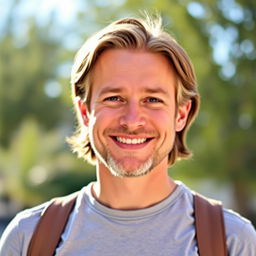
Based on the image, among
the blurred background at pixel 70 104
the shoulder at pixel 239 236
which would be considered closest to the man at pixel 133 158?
the shoulder at pixel 239 236

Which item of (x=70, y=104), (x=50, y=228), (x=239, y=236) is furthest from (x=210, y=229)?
(x=70, y=104)

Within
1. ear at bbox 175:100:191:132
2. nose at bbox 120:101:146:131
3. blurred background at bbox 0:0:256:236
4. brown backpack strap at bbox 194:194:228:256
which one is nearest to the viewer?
brown backpack strap at bbox 194:194:228:256

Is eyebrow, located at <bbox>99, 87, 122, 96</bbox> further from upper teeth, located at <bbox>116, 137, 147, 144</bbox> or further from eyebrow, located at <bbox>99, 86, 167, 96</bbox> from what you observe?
upper teeth, located at <bbox>116, 137, 147, 144</bbox>

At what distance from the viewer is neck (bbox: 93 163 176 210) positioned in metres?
Answer: 2.56

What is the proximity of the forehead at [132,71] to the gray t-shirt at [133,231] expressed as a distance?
0.45 metres

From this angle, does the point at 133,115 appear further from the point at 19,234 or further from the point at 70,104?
the point at 70,104

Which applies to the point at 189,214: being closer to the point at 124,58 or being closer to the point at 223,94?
the point at 124,58

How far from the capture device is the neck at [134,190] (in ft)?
8.41

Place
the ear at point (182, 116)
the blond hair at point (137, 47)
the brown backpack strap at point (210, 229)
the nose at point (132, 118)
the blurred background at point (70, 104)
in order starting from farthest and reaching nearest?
1. the blurred background at point (70, 104)
2. the ear at point (182, 116)
3. the blond hair at point (137, 47)
4. the nose at point (132, 118)
5. the brown backpack strap at point (210, 229)

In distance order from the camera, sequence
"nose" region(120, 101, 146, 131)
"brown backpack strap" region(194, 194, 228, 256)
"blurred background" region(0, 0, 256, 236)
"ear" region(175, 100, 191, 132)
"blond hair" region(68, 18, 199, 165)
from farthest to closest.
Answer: "blurred background" region(0, 0, 256, 236) < "ear" region(175, 100, 191, 132) < "blond hair" region(68, 18, 199, 165) < "nose" region(120, 101, 146, 131) < "brown backpack strap" region(194, 194, 228, 256)

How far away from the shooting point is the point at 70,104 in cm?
2053

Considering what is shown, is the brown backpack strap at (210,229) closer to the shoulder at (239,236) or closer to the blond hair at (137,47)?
the shoulder at (239,236)

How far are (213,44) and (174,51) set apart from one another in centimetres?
1524

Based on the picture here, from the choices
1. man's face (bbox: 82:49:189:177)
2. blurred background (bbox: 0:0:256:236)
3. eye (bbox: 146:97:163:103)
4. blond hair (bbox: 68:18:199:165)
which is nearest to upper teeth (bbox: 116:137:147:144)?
man's face (bbox: 82:49:189:177)
